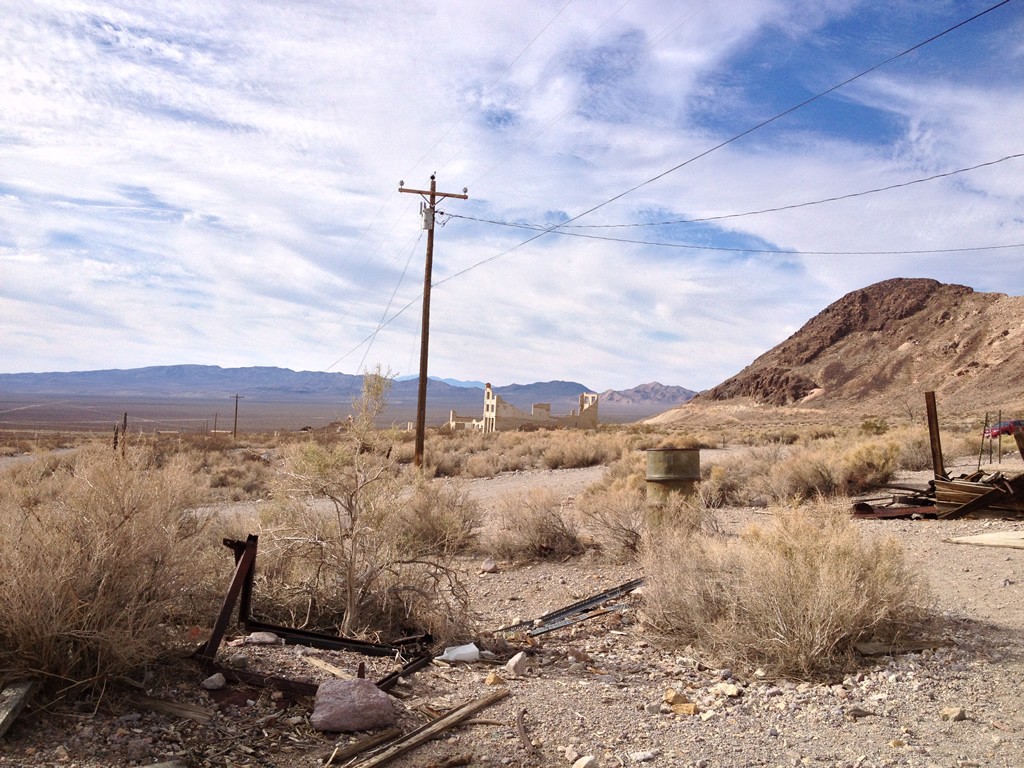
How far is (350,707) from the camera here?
5176mm

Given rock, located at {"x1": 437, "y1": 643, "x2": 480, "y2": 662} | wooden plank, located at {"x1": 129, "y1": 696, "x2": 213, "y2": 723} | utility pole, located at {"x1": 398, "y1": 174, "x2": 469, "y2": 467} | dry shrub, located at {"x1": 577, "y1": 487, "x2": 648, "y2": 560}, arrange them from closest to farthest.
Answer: wooden plank, located at {"x1": 129, "y1": 696, "x2": 213, "y2": 723} → rock, located at {"x1": 437, "y1": 643, "x2": 480, "y2": 662} → dry shrub, located at {"x1": 577, "y1": 487, "x2": 648, "y2": 560} → utility pole, located at {"x1": 398, "y1": 174, "x2": 469, "y2": 467}

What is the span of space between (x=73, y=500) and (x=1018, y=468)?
20.0m

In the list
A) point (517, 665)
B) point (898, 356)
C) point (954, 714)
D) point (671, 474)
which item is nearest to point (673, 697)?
point (517, 665)

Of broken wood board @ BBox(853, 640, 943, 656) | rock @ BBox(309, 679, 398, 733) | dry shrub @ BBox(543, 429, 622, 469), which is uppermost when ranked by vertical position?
dry shrub @ BBox(543, 429, 622, 469)

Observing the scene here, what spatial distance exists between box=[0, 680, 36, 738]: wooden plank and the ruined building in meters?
44.7

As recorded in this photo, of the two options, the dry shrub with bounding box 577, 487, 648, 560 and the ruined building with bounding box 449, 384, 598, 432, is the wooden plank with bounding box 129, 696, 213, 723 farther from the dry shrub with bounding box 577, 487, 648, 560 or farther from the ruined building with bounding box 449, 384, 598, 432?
the ruined building with bounding box 449, 384, 598, 432

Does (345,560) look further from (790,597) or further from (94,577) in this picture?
(790,597)

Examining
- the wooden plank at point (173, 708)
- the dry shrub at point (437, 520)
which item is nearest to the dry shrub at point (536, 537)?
the dry shrub at point (437, 520)

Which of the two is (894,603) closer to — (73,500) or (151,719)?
(151,719)

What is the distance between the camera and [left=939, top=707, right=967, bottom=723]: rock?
537 centimetres

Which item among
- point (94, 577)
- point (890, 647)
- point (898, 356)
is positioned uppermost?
point (898, 356)

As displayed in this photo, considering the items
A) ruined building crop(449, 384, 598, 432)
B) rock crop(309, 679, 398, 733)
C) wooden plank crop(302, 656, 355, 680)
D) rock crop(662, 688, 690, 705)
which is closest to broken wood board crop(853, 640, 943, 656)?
rock crop(662, 688, 690, 705)

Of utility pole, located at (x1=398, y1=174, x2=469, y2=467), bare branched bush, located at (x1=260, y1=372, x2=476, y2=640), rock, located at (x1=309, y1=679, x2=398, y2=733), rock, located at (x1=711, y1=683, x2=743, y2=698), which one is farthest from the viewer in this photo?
utility pole, located at (x1=398, y1=174, x2=469, y2=467)

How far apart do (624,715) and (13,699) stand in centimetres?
384
